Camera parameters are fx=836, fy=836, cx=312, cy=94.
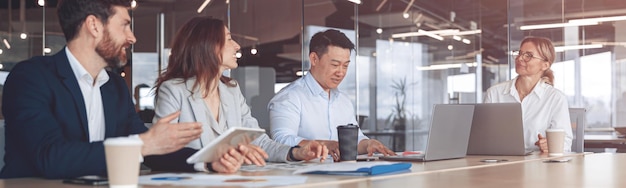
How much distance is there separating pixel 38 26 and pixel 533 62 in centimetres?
385

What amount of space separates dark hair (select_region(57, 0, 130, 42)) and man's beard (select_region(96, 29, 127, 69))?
0.20 ft

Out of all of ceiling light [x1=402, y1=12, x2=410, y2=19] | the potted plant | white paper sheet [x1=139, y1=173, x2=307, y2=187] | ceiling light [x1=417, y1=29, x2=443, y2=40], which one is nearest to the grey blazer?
white paper sheet [x1=139, y1=173, x2=307, y2=187]

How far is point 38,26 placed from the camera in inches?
255

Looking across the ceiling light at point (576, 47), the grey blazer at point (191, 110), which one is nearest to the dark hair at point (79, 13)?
the grey blazer at point (191, 110)

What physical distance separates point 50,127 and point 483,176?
1.27 m

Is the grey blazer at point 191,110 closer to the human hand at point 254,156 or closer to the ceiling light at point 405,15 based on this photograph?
the human hand at point 254,156

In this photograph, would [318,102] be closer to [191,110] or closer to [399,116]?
[191,110]

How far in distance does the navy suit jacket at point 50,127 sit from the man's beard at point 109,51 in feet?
0.34

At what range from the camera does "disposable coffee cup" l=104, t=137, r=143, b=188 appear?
5.86 feet

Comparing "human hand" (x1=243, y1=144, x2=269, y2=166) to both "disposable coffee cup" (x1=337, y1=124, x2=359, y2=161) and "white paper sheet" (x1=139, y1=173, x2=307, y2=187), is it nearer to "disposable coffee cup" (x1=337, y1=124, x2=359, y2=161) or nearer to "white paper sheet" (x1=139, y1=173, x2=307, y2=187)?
"white paper sheet" (x1=139, y1=173, x2=307, y2=187)

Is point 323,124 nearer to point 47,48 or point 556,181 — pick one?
point 556,181

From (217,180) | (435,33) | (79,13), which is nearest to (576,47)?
(435,33)

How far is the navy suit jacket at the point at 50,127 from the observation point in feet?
7.41

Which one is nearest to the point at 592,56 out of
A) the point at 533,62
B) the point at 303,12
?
the point at 303,12
